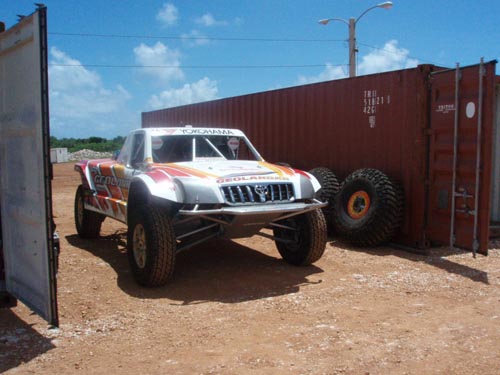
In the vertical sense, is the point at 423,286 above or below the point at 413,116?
below

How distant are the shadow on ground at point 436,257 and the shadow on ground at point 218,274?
1.55 meters

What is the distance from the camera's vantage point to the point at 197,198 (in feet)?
17.3

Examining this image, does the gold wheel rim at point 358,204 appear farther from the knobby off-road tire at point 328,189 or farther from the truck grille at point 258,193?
the truck grille at point 258,193

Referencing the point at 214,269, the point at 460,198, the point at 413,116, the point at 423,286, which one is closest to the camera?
the point at 423,286

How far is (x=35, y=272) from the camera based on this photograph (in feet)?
13.1

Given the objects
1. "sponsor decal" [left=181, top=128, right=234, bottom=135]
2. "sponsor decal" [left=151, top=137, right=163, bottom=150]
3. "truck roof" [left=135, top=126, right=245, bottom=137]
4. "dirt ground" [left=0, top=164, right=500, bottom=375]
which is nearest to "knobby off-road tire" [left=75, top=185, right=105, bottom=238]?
"dirt ground" [left=0, top=164, right=500, bottom=375]

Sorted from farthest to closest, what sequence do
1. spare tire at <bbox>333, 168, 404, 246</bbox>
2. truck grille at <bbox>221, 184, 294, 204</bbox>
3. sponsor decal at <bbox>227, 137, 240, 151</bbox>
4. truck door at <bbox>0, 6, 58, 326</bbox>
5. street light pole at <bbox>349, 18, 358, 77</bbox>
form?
street light pole at <bbox>349, 18, 358, 77</bbox> < spare tire at <bbox>333, 168, 404, 246</bbox> < sponsor decal at <bbox>227, 137, 240, 151</bbox> < truck grille at <bbox>221, 184, 294, 204</bbox> < truck door at <bbox>0, 6, 58, 326</bbox>

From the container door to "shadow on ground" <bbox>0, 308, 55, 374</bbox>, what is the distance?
5385 millimetres

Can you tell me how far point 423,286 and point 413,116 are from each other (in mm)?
3013

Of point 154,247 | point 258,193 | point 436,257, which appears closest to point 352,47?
point 436,257

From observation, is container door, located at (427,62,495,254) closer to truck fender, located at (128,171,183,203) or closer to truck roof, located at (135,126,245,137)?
truck roof, located at (135,126,245,137)

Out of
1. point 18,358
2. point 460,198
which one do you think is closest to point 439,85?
point 460,198

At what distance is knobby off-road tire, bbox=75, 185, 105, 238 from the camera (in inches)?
326

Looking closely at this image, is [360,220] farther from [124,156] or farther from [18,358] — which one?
[18,358]
